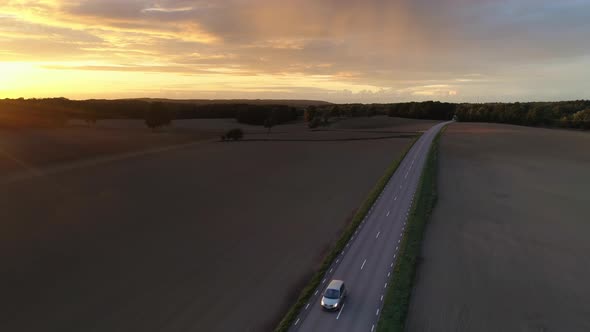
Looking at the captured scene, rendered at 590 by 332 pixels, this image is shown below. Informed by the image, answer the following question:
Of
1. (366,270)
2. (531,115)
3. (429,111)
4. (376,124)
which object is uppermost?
(429,111)

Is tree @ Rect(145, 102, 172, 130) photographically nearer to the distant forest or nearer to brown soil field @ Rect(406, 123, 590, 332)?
the distant forest

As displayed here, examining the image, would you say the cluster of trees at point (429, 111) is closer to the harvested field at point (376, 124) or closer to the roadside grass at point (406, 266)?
the harvested field at point (376, 124)

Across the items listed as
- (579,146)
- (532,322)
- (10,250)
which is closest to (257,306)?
(532,322)

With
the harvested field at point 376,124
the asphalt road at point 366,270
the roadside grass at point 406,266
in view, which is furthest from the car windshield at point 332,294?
the harvested field at point 376,124

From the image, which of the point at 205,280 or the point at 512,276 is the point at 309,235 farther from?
the point at 512,276

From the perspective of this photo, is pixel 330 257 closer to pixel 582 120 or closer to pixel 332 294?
pixel 332 294

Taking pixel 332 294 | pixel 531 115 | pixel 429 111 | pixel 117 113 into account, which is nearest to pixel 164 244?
pixel 332 294
